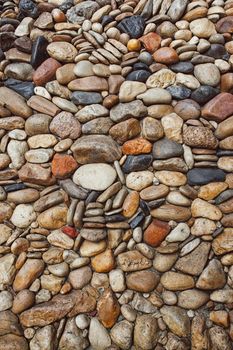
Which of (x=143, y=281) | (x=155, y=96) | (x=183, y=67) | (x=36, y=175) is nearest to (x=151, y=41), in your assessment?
(x=183, y=67)

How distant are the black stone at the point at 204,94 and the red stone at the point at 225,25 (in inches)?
12.7

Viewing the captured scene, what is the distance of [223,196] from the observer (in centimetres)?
130

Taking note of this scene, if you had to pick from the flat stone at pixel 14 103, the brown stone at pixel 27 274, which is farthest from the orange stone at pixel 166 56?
the brown stone at pixel 27 274

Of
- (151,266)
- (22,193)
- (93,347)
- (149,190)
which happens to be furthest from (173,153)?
(93,347)

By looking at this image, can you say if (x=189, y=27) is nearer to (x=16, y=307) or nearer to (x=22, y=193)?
(x=22, y=193)

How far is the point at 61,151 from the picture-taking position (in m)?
1.42

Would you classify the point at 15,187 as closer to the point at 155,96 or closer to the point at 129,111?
the point at 129,111

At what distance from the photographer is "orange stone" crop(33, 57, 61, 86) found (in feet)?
5.05

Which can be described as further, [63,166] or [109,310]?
[63,166]

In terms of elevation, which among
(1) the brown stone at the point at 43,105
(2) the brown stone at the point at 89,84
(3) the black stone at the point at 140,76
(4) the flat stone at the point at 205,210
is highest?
(3) the black stone at the point at 140,76

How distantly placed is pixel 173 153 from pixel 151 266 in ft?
1.37

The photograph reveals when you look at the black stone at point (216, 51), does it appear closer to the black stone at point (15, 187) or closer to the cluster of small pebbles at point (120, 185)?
the cluster of small pebbles at point (120, 185)

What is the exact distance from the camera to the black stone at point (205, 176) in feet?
4.33

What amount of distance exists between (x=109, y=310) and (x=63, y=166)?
548 millimetres
